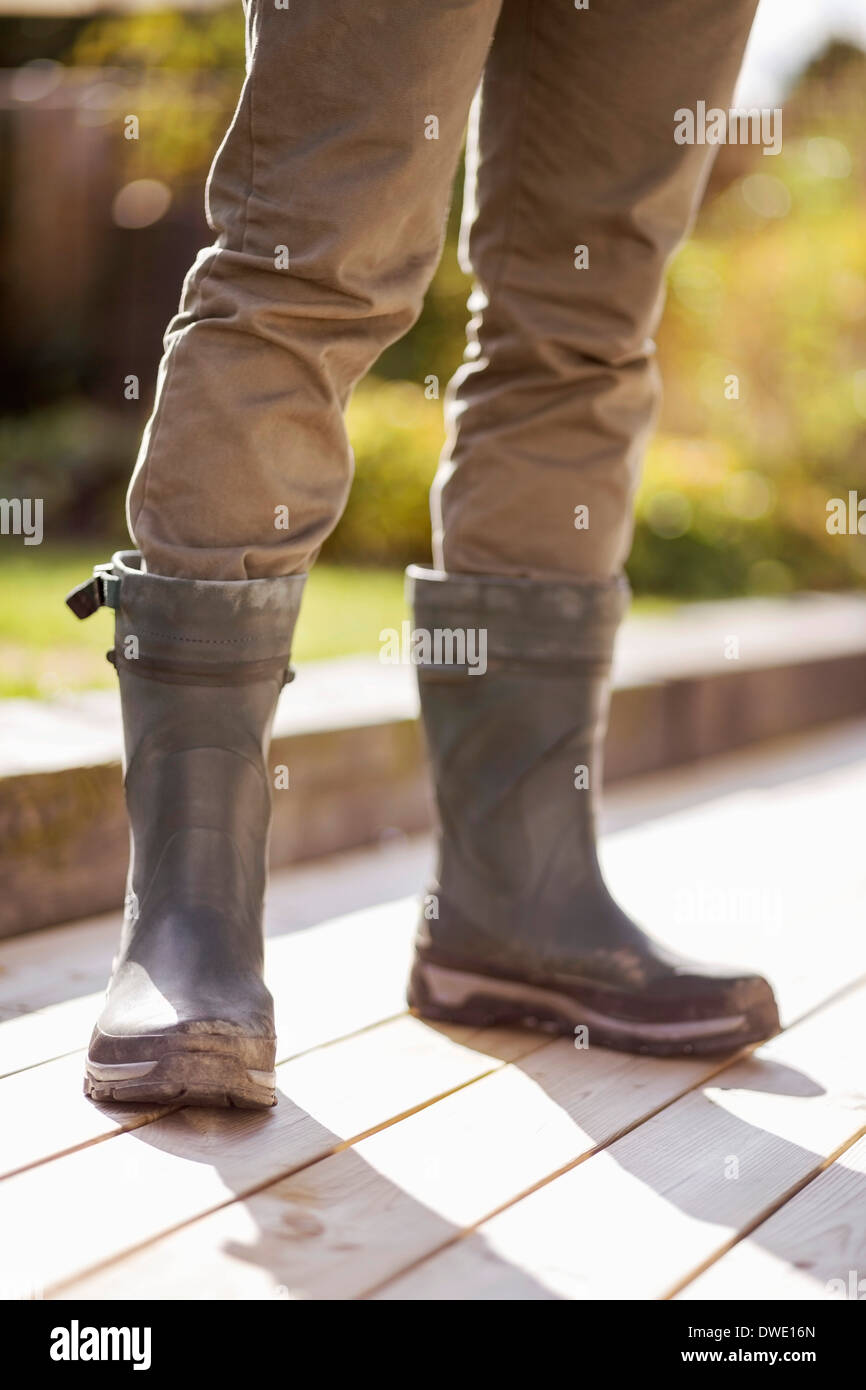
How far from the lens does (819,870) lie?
5.93 ft

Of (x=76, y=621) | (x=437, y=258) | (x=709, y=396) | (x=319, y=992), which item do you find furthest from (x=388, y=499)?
(x=437, y=258)

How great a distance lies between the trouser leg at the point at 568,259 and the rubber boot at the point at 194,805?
0.80ft

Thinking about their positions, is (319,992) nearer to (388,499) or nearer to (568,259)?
(568,259)

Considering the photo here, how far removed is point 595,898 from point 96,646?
123 centimetres

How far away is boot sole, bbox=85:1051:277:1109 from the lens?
2.94 feet

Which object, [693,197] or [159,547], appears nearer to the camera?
[159,547]

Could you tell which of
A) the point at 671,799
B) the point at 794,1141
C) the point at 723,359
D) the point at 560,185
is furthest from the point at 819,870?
the point at 723,359

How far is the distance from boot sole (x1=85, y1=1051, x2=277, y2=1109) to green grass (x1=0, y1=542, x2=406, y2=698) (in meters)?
0.80

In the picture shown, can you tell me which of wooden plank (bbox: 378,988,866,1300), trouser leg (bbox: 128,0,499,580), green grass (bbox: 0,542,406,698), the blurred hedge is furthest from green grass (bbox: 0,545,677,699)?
wooden plank (bbox: 378,988,866,1300)

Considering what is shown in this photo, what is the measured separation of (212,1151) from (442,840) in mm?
390

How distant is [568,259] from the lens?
44.2 inches

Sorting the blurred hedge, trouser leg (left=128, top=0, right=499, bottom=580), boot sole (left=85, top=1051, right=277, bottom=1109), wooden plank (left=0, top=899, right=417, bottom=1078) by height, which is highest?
the blurred hedge

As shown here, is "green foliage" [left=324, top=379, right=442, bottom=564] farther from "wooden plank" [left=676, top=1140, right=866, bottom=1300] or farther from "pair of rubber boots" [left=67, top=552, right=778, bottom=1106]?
"wooden plank" [left=676, top=1140, right=866, bottom=1300]
